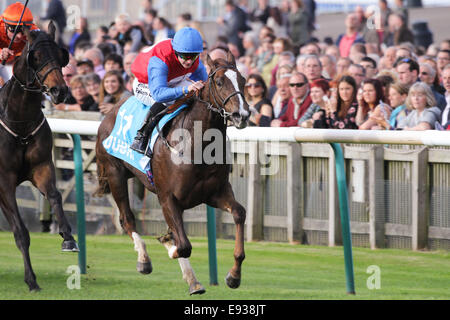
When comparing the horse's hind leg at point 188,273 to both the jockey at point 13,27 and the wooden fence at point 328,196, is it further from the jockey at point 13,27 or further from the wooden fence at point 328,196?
the wooden fence at point 328,196

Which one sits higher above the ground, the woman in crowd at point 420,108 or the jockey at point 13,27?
the jockey at point 13,27

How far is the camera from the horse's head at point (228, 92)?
17.9 ft

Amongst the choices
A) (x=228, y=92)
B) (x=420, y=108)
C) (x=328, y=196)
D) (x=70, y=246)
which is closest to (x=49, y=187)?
(x=70, y=246)

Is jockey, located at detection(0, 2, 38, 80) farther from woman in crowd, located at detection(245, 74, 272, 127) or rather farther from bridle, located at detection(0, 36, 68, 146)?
woman in crowd, located at detection(245, 74, 272, 127)

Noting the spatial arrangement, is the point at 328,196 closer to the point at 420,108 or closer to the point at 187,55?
the point at 420,108

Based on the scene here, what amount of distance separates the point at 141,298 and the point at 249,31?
33.3 feet

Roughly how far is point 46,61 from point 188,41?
1.06 metres

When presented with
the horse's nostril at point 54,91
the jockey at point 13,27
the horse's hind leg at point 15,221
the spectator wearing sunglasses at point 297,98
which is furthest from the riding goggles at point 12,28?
the spectator wearing sunglasses at point 297,98

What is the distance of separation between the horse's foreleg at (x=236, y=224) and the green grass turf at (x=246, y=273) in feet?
1.12

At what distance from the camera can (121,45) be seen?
1427 centimetres

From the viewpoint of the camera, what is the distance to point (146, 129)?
6.36 m

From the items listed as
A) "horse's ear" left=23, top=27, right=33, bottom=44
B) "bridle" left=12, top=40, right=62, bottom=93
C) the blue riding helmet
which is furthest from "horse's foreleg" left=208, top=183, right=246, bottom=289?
"horse's ear" left=23, top=27, right=33, bottom=44
